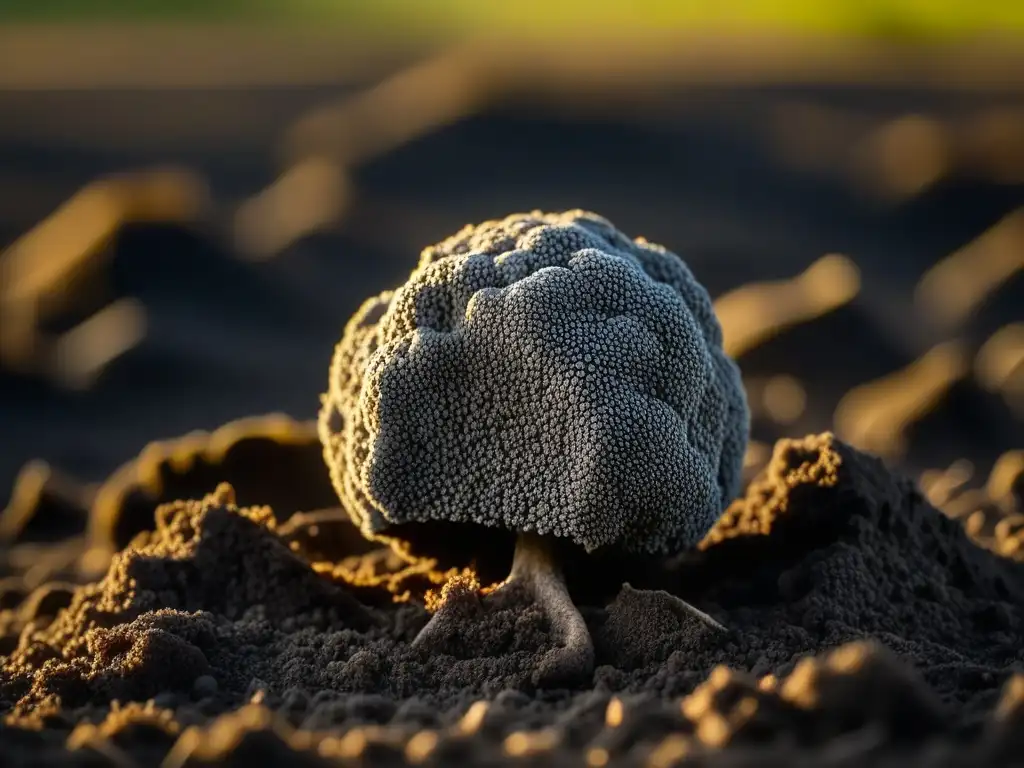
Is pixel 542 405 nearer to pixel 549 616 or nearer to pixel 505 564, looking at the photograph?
pixel 549 616

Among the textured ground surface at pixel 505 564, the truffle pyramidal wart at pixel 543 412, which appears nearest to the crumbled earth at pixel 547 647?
the textured ground surface at pixel 505 564

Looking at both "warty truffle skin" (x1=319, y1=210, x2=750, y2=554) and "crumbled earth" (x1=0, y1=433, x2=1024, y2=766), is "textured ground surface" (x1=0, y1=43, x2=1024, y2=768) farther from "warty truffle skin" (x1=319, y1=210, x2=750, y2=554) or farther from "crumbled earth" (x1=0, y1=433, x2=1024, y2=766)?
"warty truffle skin" (x1=319, y1=210, x2=750, y2=554)

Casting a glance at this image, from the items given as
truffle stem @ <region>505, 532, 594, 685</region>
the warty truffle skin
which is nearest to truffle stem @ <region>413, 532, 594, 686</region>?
truffle stem @ <region>505, 532, 594, 685</region>

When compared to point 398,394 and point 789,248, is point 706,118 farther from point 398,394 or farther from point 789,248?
point 398,394

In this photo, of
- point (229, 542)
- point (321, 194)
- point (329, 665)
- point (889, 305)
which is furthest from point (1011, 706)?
point (321, 194)

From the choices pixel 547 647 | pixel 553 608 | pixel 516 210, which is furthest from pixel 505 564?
pixel 516 210

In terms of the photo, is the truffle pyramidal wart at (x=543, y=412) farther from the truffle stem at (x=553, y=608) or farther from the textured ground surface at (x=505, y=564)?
the textured ground surface at (x=505, y=564)
